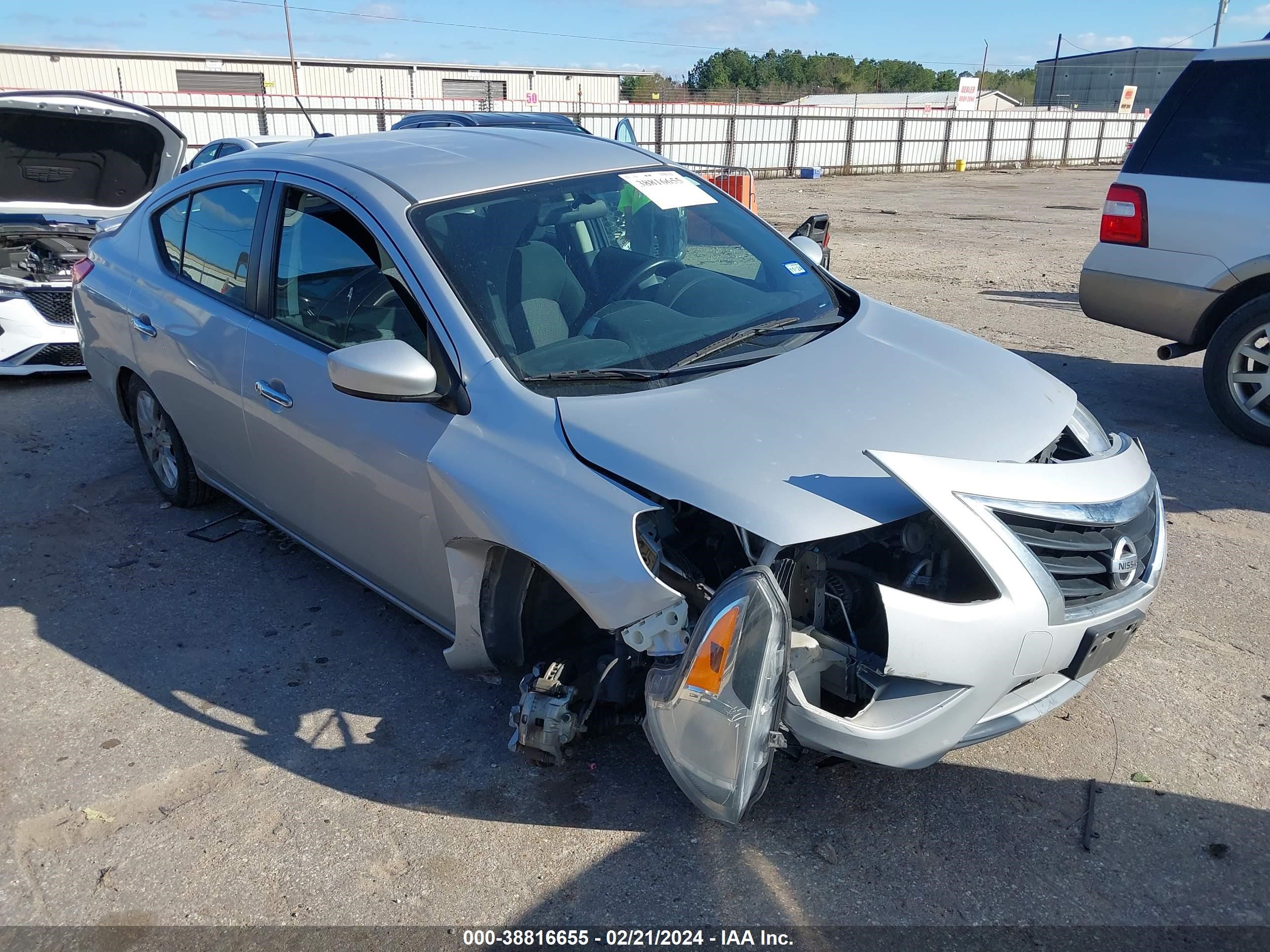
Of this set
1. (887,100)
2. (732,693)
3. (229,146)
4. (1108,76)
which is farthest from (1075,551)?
(1108,76)

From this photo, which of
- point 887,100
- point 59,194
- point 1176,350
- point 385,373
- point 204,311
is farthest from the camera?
point 887,100

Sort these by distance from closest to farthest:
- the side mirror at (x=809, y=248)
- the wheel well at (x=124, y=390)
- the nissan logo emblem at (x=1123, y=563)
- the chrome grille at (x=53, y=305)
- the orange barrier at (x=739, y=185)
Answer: the nissan logo emblem at (x=1123, y=563)
the side mirror at (x=809, y=248)
the wheel well at (x=124, y=390)
the chrome grille at (x=53, y=305)
the orange barrier at (x=739, y=185)

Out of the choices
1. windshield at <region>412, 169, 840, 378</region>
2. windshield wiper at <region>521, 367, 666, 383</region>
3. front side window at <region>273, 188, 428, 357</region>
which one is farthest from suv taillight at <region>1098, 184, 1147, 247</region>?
front side window at <region>273, 188, 428, 357</region>

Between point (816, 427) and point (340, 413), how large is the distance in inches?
62.8

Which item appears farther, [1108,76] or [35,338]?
[1108,76]

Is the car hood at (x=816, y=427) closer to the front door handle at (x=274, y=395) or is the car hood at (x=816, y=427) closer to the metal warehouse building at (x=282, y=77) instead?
the front door handle at (x=274, y=395)

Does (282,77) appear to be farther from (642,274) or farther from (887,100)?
(642,274)

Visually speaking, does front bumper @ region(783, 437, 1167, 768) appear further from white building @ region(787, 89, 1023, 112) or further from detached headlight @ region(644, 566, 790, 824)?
white building @ region(787, 89, 1023, 112)

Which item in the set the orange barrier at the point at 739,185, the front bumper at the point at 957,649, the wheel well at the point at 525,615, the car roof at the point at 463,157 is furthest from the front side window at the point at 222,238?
the orange barrier at the point at 739,185

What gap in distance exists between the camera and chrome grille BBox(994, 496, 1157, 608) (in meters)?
2.55

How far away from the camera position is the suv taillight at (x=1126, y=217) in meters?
5.90

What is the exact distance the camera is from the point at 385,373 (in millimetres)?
2912

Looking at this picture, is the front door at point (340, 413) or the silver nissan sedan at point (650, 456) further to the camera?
the front door at point (340, 413)

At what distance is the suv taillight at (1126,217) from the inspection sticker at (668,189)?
10.1 ft
